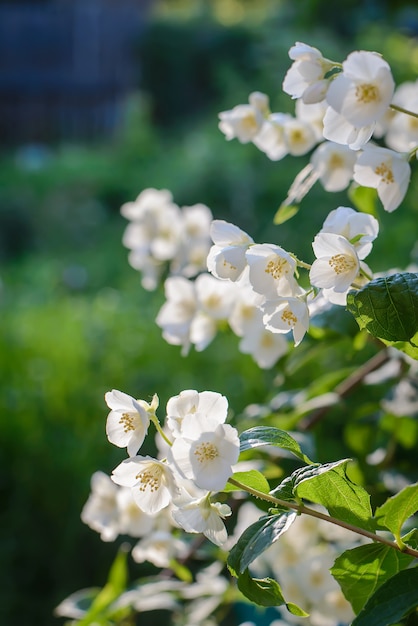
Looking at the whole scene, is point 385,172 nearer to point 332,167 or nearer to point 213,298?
point 332,167

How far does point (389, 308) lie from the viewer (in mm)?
497

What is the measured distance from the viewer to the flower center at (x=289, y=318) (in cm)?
54

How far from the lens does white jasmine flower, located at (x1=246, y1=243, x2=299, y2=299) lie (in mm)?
527

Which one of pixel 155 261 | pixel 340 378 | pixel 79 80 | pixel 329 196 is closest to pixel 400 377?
pixel 340 378

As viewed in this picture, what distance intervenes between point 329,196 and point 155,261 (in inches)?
115

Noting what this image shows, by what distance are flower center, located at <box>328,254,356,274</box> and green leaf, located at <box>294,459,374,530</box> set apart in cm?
12

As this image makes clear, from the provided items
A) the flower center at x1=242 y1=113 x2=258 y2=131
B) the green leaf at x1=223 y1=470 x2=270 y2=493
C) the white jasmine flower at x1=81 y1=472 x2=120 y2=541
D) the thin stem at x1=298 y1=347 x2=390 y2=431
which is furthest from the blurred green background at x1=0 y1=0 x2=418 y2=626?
the green leaf at x1=223 y1=470 x2=270 y2=493

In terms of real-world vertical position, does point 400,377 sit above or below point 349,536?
above

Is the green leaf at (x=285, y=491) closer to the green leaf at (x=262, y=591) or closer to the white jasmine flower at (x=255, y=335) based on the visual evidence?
the green leaf at (x=262, y=591)

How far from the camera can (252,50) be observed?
880 cm

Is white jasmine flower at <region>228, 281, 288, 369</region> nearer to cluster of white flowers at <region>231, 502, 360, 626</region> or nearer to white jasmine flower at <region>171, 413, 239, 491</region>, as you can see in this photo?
cluster of white flowers at <region>231, 502, 360, 626</region>

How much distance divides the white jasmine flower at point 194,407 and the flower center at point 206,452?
2 centimetres

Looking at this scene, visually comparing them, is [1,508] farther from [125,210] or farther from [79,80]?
[79,80]

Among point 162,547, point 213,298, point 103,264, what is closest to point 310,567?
point 162,547
